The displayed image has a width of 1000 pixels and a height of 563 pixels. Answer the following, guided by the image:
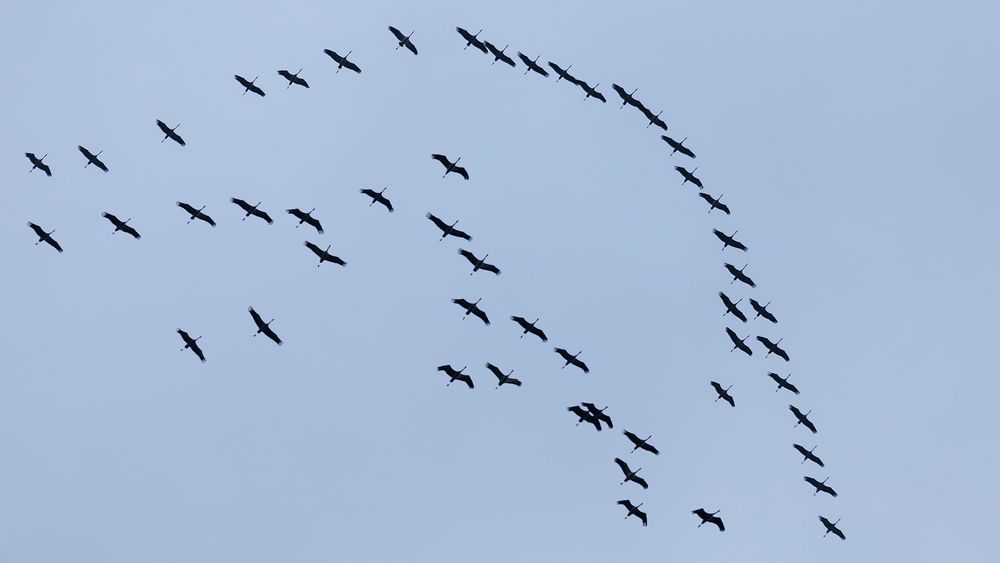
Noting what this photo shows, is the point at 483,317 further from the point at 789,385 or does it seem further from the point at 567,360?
the point at 789,385

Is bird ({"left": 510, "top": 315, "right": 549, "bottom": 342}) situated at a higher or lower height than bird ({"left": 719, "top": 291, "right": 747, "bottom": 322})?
lower

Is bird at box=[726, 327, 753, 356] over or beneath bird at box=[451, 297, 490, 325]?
over

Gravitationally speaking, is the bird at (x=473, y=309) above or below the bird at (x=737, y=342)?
below

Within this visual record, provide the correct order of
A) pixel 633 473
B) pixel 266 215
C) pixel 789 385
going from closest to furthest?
pixel 266 215
pixel 633 473
pixel 789 385

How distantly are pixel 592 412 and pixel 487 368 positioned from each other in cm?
1221

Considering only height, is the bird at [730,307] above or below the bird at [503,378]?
above

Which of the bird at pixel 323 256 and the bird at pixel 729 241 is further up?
the bird at pixel 729 241

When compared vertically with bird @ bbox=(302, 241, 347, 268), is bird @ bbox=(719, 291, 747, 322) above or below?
above

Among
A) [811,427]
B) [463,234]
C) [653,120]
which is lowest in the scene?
[463,234]

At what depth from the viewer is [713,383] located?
190125 millimetres

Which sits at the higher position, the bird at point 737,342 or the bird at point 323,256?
the bird at point 737,342

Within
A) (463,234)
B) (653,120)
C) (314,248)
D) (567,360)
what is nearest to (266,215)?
(314,248)

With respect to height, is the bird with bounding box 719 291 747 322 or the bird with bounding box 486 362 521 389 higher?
the bird with bounding box 719 291 747 322

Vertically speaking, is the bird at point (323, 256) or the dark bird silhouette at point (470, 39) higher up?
the dark bird silhouette at point (470, 39)
